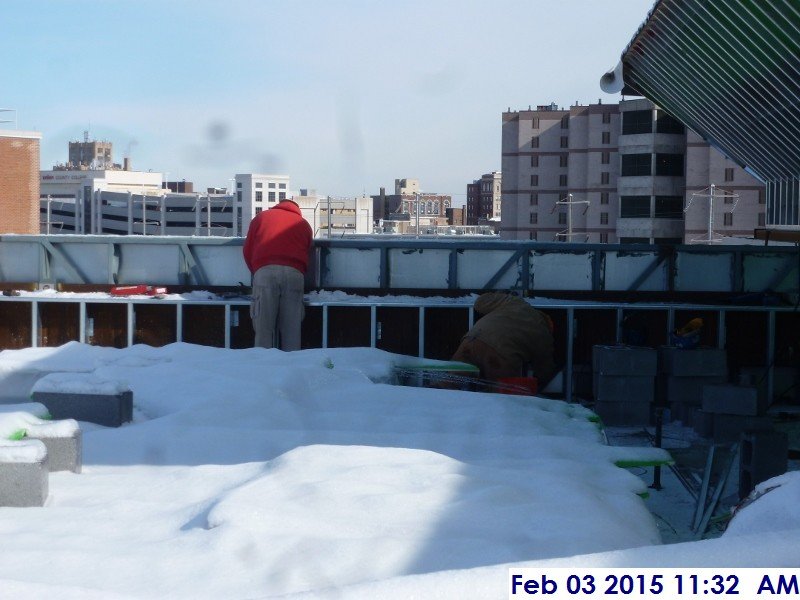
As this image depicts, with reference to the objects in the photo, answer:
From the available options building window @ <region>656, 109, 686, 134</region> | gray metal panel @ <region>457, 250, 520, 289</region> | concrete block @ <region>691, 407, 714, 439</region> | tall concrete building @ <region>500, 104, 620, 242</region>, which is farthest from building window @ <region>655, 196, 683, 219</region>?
concrete block @ <region>691, 407, 714, 439</region>

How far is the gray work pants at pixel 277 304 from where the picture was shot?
1220cm

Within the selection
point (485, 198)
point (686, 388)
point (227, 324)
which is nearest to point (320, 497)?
point (686, 388)

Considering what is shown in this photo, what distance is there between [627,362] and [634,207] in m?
54.6

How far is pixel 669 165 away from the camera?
63188mm

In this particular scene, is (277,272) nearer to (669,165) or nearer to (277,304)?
(277,304)

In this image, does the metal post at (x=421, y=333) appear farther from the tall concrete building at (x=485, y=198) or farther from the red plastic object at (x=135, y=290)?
the tall concrete building at (x=485, y=198)

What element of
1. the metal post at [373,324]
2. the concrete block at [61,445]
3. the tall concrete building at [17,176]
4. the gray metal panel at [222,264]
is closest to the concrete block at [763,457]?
the concrete block at [61,445]

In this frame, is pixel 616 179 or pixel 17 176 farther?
pixel 616 179

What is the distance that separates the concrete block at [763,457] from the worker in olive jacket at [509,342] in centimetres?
338

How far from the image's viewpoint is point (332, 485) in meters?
5.20

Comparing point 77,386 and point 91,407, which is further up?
point 77,386

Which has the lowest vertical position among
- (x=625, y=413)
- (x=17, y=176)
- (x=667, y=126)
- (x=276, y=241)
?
(x=625, y=413)

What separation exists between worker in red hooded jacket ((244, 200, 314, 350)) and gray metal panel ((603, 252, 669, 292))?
4.07m

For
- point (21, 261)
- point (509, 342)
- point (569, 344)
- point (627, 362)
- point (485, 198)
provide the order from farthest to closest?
1. point (485, 198)
2. point (21, 261)
3. point (569, 344)
4. point (627, 362)
5. point (509, 342)
